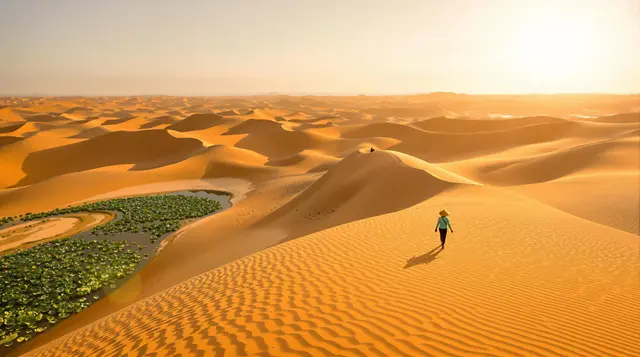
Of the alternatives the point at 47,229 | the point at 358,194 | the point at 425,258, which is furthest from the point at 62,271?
the point at 425,258

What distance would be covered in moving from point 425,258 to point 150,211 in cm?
1917

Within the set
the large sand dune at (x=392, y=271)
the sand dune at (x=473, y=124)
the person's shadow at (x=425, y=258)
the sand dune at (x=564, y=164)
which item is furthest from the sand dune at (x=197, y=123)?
the person's shadow at (x=425, y=258)

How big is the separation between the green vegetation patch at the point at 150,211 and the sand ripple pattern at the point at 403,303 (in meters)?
11.9

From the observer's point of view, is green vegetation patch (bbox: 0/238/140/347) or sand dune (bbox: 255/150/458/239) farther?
sand dune (bbox: 255/150/458/239)

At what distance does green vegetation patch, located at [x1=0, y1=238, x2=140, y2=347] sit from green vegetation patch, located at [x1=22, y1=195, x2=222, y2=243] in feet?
6.79

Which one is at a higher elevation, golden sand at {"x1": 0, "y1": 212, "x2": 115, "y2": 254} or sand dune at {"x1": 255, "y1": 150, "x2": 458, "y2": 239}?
sand dune at {"x1": 255, "y1": 150, "x2": 458, "y2": 239}

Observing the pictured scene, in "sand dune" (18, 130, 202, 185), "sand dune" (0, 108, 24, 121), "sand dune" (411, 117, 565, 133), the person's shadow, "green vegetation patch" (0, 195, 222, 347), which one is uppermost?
"sand dune" (411, 117, 565, 133)

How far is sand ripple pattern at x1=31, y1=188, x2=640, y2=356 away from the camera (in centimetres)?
478

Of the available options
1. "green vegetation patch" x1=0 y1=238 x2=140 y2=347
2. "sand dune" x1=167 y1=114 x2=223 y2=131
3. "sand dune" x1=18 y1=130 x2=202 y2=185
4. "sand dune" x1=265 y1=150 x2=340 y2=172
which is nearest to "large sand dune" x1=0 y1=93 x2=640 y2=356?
Answer: "green vegetation patch" x1=0 y1=238 x2=140 y2=347

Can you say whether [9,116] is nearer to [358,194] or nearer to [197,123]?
[197,123]

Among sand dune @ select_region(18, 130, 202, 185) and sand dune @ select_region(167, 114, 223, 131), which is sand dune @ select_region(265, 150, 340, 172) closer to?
sand dune @ select_region(18, 130, 202, 185)

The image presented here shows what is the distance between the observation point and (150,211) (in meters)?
21.9

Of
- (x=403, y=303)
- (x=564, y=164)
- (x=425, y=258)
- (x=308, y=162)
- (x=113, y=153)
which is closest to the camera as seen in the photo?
(x=403, y=303)

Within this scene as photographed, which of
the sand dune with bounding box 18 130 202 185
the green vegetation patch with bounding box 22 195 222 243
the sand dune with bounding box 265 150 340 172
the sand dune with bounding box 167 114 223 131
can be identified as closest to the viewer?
the green vegetation patch with bounding box 22 195 222 243
